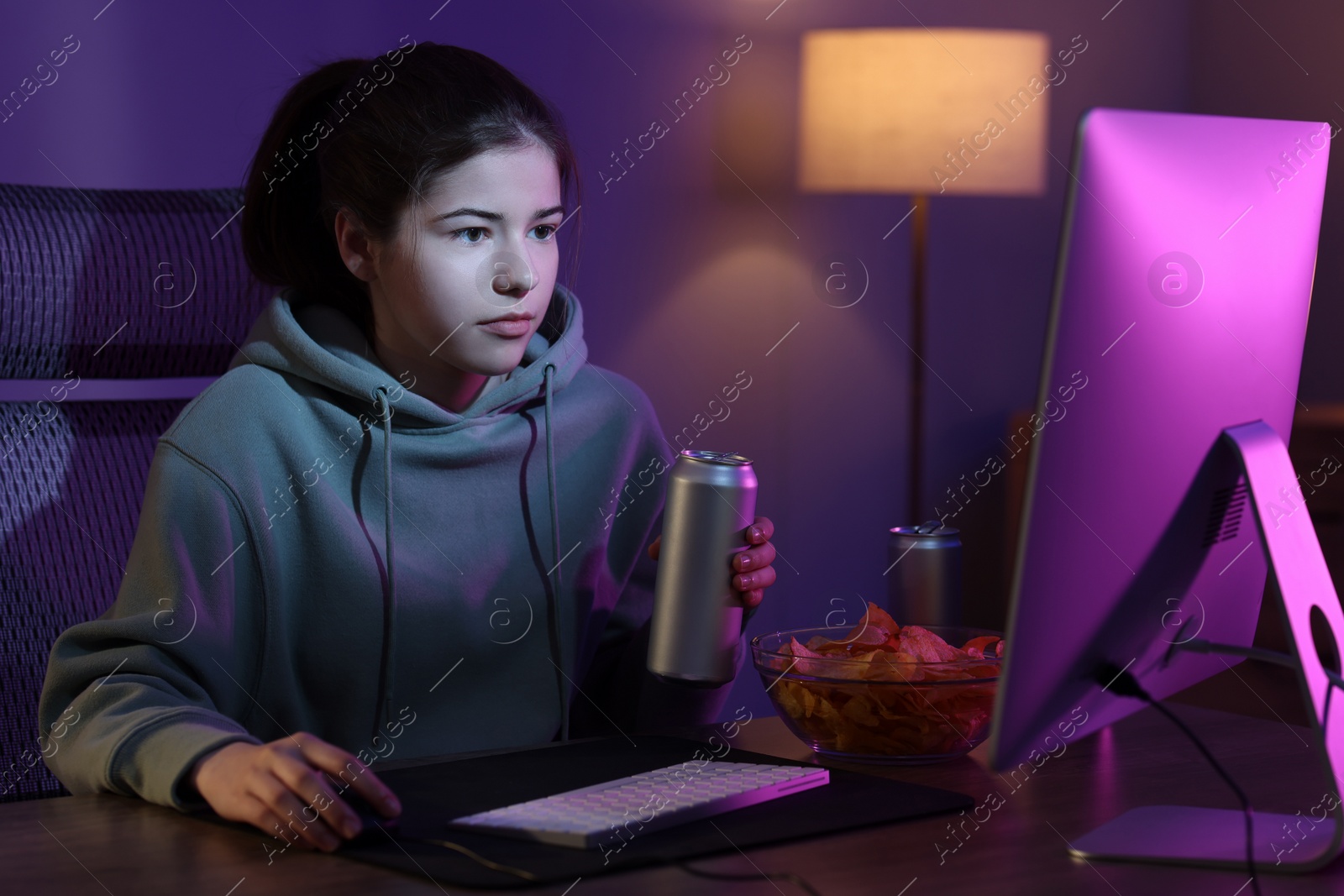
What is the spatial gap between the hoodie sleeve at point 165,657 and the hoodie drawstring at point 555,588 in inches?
11.9

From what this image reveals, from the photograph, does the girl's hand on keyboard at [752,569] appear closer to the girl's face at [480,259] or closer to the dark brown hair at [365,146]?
the girl's face at [480,259]

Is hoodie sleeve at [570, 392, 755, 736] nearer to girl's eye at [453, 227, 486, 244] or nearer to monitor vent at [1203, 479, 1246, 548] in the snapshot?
girl's eye at [453, 227, 486, 244]

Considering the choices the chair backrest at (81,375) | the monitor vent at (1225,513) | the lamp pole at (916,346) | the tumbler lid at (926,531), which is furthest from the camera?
the lamp pole at (916,346)

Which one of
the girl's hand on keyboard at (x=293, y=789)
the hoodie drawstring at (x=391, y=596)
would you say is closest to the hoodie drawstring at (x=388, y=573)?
the hoodie drawstring at (x=391, y=596)

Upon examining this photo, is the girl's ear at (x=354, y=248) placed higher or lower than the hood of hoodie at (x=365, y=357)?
higher

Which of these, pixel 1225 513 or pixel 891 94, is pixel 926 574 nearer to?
pixel 1225 513

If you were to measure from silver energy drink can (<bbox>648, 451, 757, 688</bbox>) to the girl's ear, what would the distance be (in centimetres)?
54

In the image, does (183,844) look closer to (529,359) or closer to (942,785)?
(942,785)

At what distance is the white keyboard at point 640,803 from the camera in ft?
2.31

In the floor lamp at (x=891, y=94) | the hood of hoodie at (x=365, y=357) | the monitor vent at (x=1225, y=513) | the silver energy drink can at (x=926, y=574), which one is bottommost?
the silver energy drink can at (x=926, y=574)

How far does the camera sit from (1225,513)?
0.71 m

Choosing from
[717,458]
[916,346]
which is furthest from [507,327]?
[916,346]

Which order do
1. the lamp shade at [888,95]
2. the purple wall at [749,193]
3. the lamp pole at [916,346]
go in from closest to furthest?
the purple wall at [749,193] → the lamp shade at [888,95] → the lamp pole at [916,346]

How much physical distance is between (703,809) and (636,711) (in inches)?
22.6
